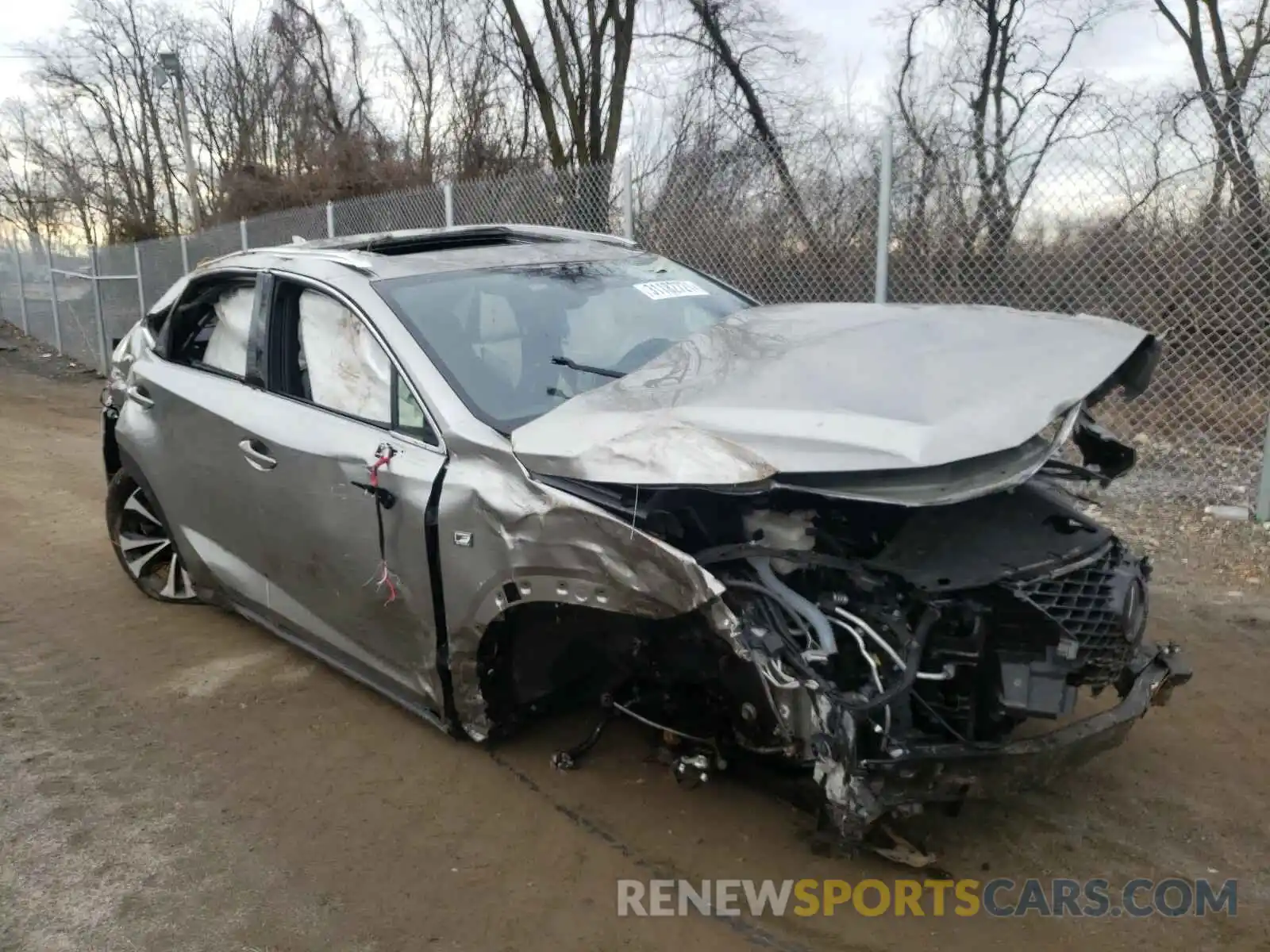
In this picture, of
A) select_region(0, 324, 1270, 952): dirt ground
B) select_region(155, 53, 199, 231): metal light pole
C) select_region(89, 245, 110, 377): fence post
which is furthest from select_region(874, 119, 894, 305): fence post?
select_region(155, 53, 199, 231): metal light pole

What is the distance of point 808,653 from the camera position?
2523mm

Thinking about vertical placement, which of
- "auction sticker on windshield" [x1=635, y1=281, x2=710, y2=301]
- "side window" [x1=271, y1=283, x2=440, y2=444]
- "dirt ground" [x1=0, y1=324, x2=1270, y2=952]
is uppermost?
"auction sticker on windshield" [x1=635, y1=281, x2=710, y2=301]

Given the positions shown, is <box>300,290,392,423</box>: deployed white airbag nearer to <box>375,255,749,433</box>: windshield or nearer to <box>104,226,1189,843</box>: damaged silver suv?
<box>104,226,1189,843</box>: damaged silver suv

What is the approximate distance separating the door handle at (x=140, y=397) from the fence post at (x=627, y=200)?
3.99 meters

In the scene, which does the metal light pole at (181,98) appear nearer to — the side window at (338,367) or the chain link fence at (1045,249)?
the chain link fence at (1045,249)

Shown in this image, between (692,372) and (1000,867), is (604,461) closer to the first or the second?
(692,372)

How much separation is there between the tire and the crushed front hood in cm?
307

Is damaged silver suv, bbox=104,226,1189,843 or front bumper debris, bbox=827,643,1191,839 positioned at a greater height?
damaged silver suv, bbox=104,226,1189,843

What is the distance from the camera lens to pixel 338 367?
3668mm

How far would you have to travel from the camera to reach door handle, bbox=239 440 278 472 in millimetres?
3768

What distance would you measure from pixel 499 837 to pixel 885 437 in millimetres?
1700

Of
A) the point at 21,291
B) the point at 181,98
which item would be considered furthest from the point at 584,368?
the point at 181,98

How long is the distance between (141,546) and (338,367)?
2.31 metres

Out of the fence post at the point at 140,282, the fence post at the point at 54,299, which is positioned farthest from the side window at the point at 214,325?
the fence post at the point at 54,299
